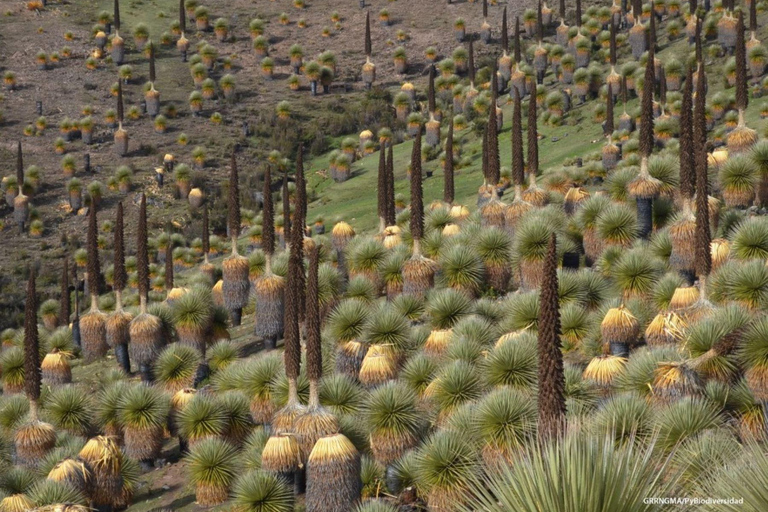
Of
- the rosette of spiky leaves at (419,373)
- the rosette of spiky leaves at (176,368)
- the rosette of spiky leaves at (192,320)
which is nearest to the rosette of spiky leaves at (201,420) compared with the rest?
the rosette of spiky leaves at (176,368)

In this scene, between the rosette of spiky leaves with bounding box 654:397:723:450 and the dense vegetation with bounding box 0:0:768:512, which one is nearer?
the dense vegetation with bounding box 0:0:768:512

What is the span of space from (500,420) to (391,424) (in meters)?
3.18

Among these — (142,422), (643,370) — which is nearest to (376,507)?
(643,370)

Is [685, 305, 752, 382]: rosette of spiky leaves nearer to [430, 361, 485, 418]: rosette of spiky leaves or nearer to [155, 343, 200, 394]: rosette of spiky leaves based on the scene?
[430, 361, 485, 418]: rosette of spiky leaves

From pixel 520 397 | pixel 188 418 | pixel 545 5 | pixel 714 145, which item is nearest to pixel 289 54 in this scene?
pixel 545 5

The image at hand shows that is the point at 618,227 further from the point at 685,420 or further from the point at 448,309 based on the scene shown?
the point at 685,420

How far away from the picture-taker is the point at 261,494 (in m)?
19.2

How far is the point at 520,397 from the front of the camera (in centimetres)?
1716

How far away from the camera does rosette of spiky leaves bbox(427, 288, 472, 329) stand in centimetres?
2488

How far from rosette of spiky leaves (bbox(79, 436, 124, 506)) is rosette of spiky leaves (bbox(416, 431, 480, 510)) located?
8137 mm

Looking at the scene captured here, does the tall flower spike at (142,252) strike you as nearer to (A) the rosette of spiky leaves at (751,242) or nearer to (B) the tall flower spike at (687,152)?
(B) the tall flower spike at (687,152)

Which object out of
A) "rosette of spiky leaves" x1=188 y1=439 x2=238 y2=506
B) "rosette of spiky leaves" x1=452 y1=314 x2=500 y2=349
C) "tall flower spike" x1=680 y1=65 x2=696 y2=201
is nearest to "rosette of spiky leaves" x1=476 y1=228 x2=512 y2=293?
"rosette of spiky leaves" x1=452 y1=314 x2=500 y2=349

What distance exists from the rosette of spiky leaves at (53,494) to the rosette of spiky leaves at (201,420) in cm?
293

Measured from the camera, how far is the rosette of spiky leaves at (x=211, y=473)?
21141 millimetres
